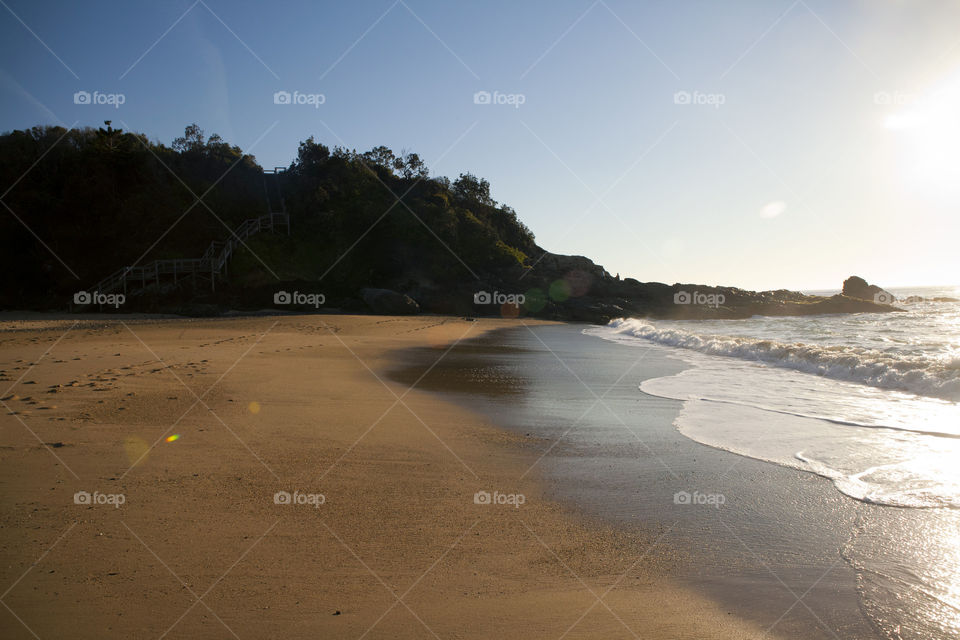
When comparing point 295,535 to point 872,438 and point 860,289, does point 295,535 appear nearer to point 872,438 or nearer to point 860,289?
point 872,438

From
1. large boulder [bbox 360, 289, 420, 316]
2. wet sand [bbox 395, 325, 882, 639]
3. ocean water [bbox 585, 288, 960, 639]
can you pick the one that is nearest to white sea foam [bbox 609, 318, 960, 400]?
ocean water [bbox 585, 288, 960, 639]

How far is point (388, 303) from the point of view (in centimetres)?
2919

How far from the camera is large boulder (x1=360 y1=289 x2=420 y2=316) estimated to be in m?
29.1

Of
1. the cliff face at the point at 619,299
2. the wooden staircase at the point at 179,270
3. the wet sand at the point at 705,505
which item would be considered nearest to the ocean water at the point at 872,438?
the wet sand at the point at 705,505

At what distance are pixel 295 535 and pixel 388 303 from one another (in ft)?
86.5

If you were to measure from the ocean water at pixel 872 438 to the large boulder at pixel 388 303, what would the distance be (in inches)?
729

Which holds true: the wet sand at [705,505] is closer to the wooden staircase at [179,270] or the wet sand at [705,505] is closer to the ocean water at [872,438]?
the ocean water at [872,438]

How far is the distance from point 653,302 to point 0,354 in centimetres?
3838

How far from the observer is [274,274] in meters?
30.3

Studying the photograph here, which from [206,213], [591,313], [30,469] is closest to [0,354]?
[30,469]

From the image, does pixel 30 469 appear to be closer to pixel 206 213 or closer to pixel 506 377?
pixel 506 377

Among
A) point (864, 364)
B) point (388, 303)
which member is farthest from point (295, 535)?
point (388, 303)

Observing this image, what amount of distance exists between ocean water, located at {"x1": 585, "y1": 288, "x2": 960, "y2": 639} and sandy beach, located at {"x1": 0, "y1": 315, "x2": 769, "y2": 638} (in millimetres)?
1095

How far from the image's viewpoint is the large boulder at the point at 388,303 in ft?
95.5
